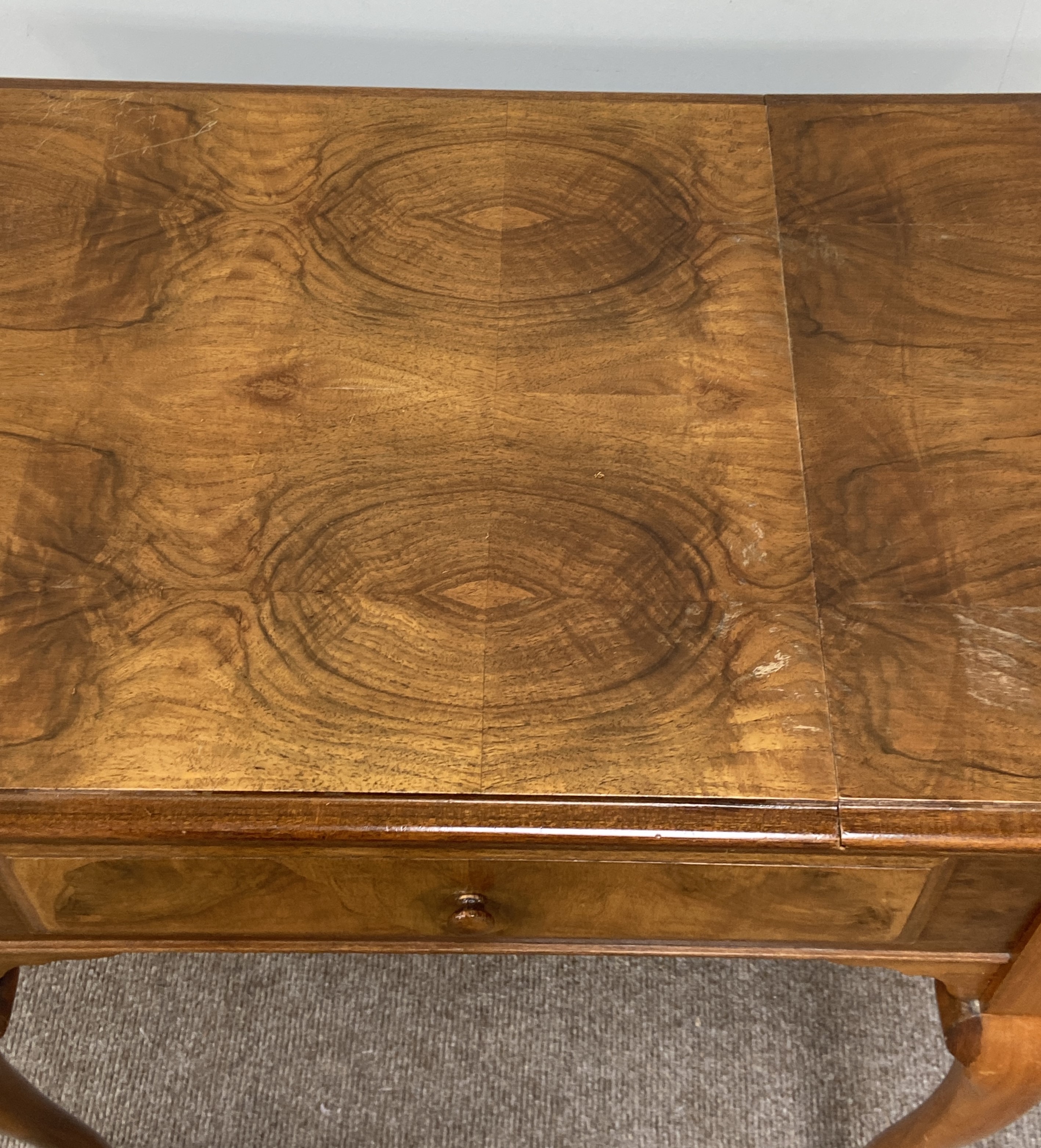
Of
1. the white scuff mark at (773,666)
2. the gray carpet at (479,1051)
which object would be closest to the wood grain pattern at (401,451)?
the white scuff mark at (773,666)

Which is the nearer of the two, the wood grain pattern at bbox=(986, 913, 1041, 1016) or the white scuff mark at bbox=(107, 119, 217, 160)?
the wood grain pattern at bbox=(986, 913, 1041, 1016)

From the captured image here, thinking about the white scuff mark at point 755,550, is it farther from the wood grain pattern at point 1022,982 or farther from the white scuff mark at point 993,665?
the wood grain pattern at point 1022,982

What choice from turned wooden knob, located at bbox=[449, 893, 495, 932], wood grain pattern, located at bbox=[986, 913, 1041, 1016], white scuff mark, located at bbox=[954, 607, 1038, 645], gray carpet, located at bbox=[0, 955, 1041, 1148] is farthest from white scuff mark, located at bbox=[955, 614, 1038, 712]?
gray carpet, located at bbox=[0, 955, 1041, 1148]

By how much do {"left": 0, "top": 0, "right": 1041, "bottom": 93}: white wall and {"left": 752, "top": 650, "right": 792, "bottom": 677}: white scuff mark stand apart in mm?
591

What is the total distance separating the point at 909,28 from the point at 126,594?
2.44ft

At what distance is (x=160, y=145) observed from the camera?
0.73 meters

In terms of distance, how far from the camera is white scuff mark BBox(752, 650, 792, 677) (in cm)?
55

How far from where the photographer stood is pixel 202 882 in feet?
1.92

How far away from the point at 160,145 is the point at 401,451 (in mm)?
277

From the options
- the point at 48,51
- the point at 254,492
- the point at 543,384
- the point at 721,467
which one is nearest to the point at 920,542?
the point at 721,467

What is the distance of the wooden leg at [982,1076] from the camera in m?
0.64

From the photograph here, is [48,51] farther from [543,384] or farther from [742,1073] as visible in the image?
[742,1073]

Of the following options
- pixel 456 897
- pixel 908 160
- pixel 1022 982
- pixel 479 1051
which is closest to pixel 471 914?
pixel 456 897

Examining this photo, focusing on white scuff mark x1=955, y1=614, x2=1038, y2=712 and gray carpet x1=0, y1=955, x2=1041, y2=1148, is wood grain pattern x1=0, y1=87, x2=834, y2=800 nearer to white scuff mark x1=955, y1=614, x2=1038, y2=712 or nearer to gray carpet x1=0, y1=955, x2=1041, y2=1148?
white scuff mark x1=955, y1=614, x2=1038, y2=712
